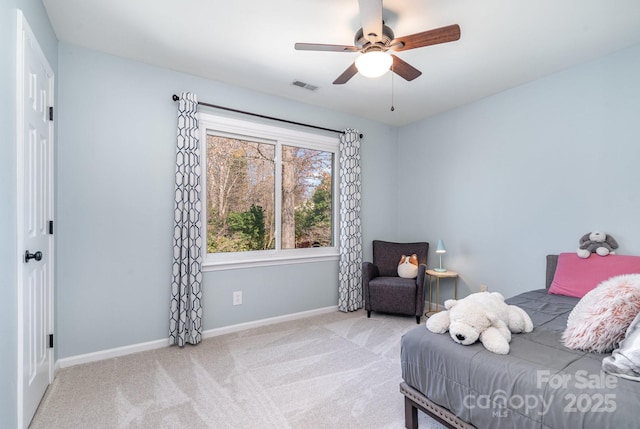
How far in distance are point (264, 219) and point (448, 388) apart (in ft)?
8.33

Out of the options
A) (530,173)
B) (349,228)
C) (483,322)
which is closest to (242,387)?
(483,322)

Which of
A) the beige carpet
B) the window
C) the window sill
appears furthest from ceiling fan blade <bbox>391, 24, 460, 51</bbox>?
the window sill

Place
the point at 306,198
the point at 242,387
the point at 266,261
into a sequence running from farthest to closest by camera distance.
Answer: the point at 306,198, the point at 266,261, the point at 242,387

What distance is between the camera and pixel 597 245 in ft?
8.55

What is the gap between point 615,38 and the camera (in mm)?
2387

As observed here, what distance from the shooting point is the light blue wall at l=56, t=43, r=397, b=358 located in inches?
97.0

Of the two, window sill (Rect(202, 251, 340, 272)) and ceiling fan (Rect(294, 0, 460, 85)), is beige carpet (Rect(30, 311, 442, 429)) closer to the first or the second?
window sill (Rect(202, 251, 340, 272))

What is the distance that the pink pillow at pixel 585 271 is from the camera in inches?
92.0

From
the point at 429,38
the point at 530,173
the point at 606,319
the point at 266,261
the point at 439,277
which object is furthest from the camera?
the point at 439,277

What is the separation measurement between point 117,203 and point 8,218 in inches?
47.7

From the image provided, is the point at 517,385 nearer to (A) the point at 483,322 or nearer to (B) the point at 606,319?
(A) the point at 483,322

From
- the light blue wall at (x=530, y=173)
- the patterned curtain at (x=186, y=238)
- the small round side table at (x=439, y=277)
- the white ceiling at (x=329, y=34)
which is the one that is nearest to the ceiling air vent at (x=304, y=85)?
the white ceiling at (x=329, y=34)

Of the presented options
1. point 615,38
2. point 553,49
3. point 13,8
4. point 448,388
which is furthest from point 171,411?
point 615,38

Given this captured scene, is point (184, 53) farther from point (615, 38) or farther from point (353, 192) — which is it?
point (615, 38)
